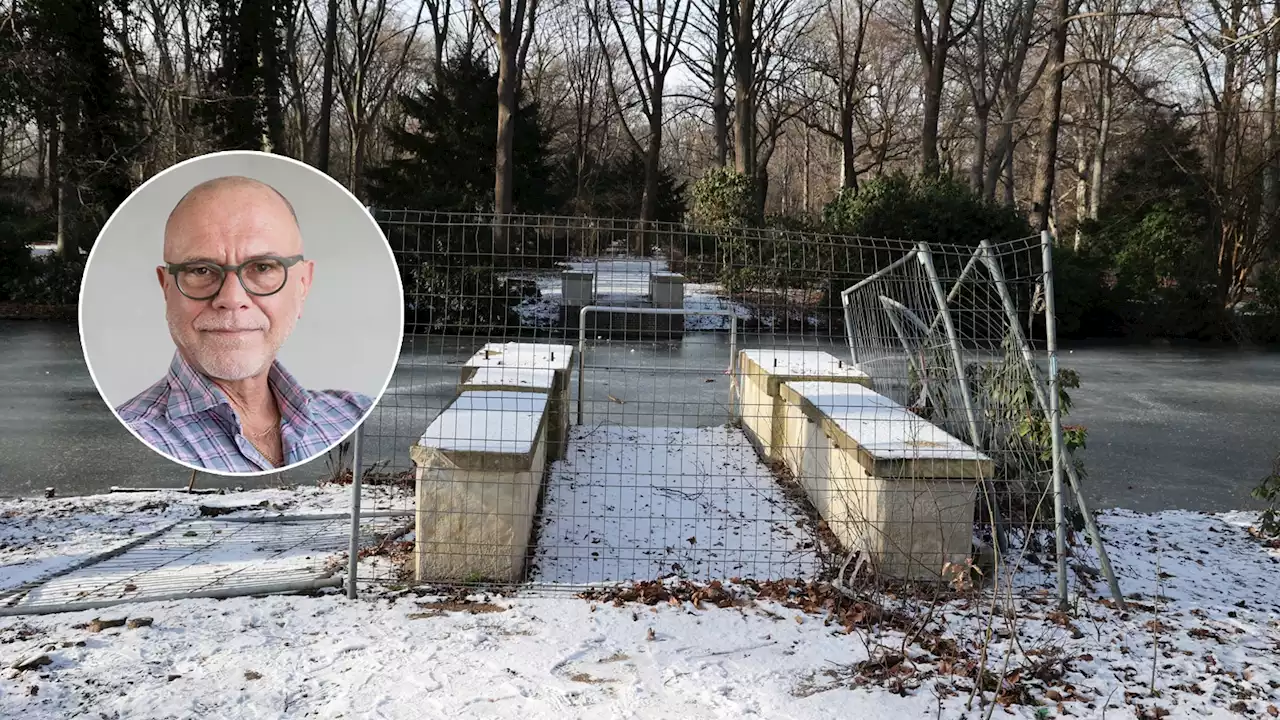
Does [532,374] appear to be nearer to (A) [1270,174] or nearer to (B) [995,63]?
(A) [1270,174]

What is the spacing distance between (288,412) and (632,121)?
1773 inches

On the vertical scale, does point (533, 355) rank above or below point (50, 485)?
above

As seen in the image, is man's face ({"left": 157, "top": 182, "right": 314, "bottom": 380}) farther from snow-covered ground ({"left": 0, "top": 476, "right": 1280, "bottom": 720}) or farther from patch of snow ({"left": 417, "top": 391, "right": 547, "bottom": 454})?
patch of snow ({"left": 417, "top": 391, "right": 547, "bottom": 454})

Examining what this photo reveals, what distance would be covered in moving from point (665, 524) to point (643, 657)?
1.89 m

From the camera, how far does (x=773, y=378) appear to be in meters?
6.72

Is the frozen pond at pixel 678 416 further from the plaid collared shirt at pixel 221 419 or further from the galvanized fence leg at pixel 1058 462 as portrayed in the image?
the galvanized fence leg at pixel 1058 462

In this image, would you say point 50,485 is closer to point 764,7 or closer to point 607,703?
point 607,703

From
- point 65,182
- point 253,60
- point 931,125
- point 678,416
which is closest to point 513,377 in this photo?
point 678,416

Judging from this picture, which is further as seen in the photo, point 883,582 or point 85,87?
point 85,87

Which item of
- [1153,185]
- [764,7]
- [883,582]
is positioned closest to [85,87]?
[883,582]

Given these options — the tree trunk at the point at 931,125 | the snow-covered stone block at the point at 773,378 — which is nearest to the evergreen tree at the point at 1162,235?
the tree trunk at the point at 931,125

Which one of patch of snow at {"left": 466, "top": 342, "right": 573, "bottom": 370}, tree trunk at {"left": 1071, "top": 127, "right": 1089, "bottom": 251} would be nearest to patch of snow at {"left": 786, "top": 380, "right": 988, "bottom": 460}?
patch of snow at {"left": 466, "top": 342, "right": 573, "bottom": 370}

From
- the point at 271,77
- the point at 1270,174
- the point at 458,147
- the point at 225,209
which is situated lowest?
the point at 225,209

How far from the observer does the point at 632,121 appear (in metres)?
45.7
